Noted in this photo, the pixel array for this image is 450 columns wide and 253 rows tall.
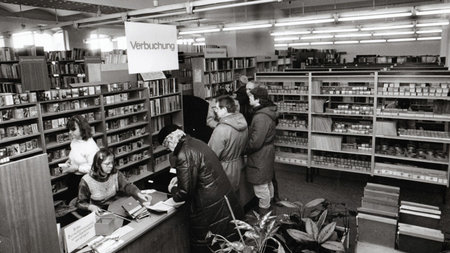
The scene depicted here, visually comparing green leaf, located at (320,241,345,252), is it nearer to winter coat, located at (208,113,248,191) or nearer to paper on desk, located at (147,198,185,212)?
paper on desk, located at (147,198,185,212)

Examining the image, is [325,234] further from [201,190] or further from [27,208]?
[27,208]

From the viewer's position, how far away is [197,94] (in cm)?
844

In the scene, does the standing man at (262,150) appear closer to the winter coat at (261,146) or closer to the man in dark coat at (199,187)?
the winter coat at (261,146)

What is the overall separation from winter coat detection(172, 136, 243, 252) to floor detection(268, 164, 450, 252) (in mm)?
2247

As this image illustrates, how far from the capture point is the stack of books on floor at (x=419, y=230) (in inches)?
119

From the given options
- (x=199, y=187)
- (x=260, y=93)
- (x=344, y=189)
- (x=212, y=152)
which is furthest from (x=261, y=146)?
(x=344, y=189)

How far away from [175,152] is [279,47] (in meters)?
22.3

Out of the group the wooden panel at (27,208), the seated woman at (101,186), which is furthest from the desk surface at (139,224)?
the wooden panel at (27,208)

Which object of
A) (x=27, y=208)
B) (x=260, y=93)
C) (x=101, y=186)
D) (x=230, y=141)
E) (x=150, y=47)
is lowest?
(x=101, y=186)

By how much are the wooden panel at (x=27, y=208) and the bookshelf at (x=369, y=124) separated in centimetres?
501

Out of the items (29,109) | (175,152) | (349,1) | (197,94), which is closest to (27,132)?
(29,109)

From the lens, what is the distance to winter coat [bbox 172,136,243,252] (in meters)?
3.00

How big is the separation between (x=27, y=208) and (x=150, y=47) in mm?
2139

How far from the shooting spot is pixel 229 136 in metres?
3.94
